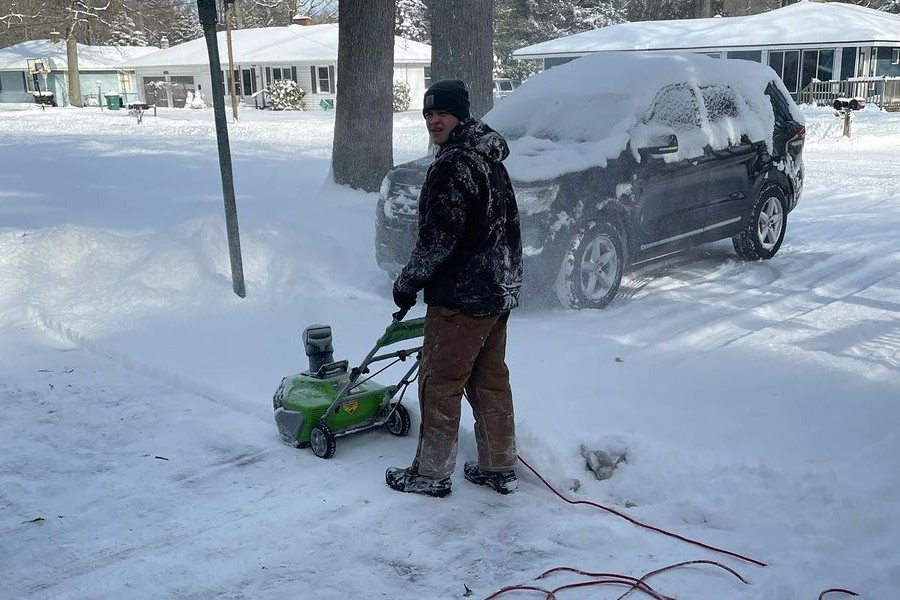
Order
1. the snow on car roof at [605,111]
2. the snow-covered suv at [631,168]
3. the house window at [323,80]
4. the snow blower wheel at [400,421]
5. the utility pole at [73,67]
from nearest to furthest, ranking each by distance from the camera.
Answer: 1. the snow blower wheel at [400,421]
2. the snow-covered suv at [631,168]
3. the snow on car roof at [605,111]
4. the house window at [323,80]
5. the utility pole at [73,67]

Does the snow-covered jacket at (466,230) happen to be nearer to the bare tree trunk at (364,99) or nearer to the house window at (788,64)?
the bare tree trunk at (364,99)

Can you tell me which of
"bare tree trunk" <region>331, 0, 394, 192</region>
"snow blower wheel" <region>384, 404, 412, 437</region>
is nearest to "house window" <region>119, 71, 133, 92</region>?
"bare tree trunk" <region>331, 0, 394, 192</region>

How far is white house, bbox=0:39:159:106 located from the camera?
55281 mm

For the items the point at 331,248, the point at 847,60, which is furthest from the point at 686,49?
the point at 331,248

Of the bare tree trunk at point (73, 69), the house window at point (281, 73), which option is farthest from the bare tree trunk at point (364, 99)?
the bare tree trunk at point (73, 69)

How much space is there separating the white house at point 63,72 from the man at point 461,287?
54726 mm

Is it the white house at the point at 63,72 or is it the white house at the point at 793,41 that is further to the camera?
the white house at the point at 63,72

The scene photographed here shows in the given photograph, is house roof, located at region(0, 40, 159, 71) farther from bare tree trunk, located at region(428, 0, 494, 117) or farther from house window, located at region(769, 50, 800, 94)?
bare tree trunk, located at region(428, 0, 494, 117)

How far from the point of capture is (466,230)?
4105 millimetres

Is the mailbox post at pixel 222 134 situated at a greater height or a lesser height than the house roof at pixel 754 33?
lesser

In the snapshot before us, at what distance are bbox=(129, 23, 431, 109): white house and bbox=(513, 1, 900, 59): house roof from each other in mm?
7189

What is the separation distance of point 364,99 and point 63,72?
50.0 metres

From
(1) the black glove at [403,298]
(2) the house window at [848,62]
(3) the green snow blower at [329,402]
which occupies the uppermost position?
(2) the house window at [848,62]

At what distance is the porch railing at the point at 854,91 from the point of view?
3106 cm
